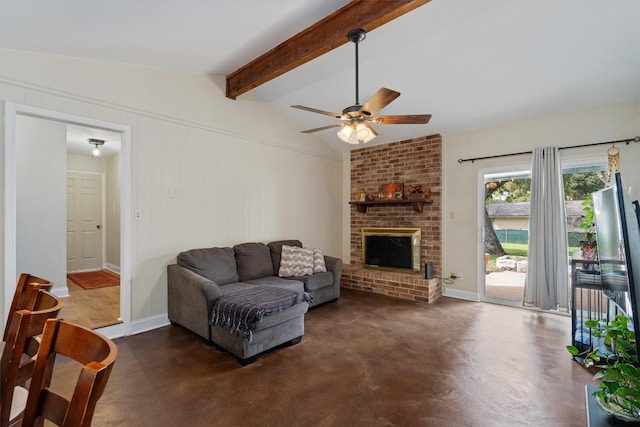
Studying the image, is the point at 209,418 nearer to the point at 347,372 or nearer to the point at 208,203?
the point at 347,372

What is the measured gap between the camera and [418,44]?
9.93ft

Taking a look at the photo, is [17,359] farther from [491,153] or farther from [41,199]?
[491,153]

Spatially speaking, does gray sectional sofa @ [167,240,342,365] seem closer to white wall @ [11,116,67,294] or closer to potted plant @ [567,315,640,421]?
potted plant @ [567,315,640,421]

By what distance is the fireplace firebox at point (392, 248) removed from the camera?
4812mm

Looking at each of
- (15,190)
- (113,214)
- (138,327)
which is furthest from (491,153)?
(113,214)

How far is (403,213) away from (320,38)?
10.4 feet

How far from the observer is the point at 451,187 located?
4695 mm

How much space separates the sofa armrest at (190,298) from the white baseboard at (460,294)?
3.50 meters

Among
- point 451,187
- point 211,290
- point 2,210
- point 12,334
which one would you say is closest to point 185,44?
point 2,210

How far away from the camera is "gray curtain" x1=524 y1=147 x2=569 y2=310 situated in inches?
146

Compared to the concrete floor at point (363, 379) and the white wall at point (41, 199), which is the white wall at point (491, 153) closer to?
the concrete floor at point (363, 379)

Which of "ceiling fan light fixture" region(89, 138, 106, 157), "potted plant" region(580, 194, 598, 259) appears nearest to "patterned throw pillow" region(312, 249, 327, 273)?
"potted plant" region(580, 194, 598, 259)

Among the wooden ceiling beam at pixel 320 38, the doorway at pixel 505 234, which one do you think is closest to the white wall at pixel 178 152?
the wooden ceiling beam at pixel 320 38

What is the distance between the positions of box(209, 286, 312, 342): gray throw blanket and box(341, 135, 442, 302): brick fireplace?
211 centimetres
